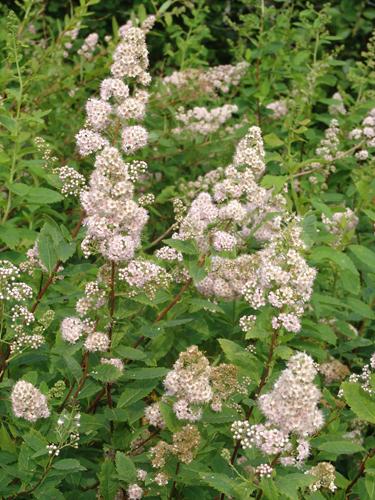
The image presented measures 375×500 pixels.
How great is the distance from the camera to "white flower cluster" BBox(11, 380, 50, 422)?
7.59ft

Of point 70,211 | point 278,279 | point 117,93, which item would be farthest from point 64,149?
point 278,279

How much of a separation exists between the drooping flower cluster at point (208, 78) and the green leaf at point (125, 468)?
10.7 ft

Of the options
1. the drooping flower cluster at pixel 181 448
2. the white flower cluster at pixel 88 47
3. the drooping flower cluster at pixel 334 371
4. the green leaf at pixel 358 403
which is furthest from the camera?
the white flower cluster at pixel 88 47

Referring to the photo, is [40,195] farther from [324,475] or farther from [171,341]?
[324,475]

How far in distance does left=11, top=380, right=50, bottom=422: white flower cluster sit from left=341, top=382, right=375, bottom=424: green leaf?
3.47ft

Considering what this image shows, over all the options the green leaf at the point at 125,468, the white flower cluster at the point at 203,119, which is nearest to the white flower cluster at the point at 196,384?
the green leaf at the point at 125,468

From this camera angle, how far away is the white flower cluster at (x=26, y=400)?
2.31m

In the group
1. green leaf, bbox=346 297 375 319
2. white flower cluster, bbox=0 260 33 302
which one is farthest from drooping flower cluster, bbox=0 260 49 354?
green leaf, bbox=346 297 375 319

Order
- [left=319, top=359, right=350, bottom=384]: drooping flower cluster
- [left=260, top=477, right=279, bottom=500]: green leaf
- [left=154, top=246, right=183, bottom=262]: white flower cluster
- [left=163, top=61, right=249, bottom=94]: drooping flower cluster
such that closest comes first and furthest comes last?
[left=260, top=477, right=279, bottom=500]: green leaf
[left=154, top=246, right=183, bottom=262]: white flower cluster
[left=319, top=359, right=350, bottom=384]: drooping flower cluster
[left=163, top=61, right=249, bottom=94]: drooping flower cluster

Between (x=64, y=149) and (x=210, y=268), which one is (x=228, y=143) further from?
(x=210, y=268)

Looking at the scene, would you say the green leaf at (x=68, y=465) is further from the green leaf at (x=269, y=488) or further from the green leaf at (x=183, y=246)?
the green leaf at (x=183, y=246)

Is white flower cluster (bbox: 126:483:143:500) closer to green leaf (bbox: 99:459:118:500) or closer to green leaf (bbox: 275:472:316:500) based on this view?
green leaf (bbox: 99:459:118:500)

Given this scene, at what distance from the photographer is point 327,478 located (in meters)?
2.41

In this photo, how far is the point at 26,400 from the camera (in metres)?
2.32
